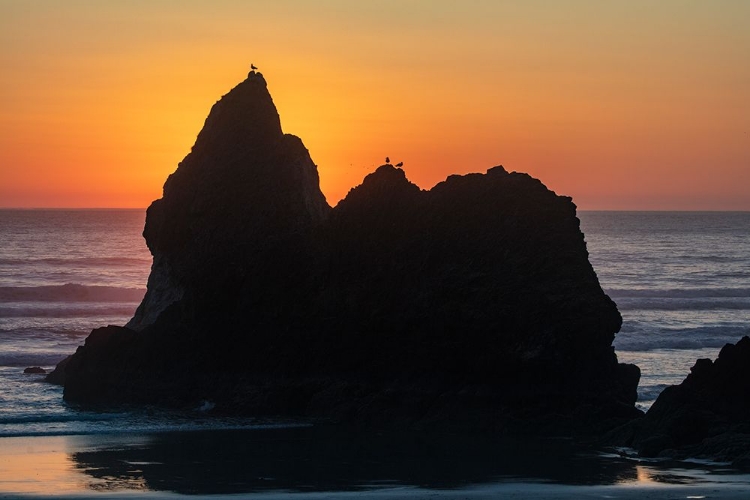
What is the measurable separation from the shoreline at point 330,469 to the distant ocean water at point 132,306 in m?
1.74

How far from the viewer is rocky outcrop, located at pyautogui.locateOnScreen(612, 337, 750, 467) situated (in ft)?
67.0

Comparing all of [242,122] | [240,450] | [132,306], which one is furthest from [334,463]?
[132,306]

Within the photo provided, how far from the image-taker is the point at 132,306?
5941cm

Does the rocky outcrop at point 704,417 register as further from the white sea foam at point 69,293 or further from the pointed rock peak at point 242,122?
the white sea foam at point 69,293

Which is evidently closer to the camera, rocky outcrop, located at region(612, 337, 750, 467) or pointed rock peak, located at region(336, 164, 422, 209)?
rocky outcrop, located at region(612, 337, 750, 467)

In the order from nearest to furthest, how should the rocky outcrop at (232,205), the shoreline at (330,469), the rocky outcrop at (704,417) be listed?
the shoreline at (330,469), the rocky outcrop at (704,417), the rocky outcrop at (232,205)

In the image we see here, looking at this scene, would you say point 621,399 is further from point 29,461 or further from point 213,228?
point 29,461

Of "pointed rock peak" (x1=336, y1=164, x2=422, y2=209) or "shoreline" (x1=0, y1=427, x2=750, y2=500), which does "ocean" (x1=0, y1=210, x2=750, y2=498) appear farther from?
"pointed rock peak" (x1=336, y1=164, x2=422, y2=209)

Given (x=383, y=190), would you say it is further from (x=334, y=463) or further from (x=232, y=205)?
(x=334, y=463)

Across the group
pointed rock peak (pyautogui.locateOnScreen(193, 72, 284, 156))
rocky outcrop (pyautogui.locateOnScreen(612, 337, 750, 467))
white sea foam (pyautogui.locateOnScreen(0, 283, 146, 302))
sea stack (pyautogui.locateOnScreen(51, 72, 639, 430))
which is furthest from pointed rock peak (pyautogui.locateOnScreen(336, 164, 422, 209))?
white sea foam (pyautogui.locateOnScreen(0, 283, 146, 302))

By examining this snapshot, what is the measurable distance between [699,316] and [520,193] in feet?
109

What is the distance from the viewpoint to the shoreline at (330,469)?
17750 mm

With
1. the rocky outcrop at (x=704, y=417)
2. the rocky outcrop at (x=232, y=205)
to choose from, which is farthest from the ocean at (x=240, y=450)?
the rocky outcrop at (x=232, y=205)

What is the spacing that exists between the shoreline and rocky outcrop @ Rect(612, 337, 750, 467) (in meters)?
0.76
